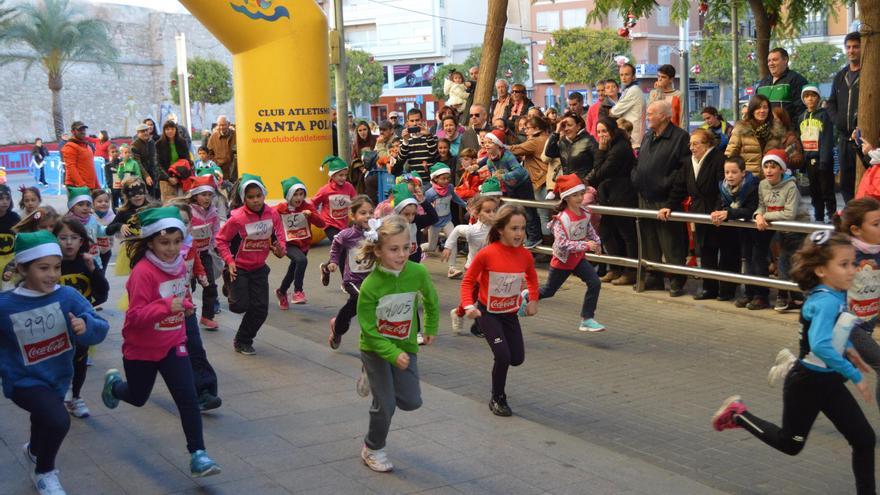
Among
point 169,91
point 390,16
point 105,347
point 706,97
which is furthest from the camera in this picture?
point 390,16

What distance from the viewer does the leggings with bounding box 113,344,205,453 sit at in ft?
19.0

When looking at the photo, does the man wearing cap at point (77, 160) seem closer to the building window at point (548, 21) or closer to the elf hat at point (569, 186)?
the elf hat at point (569, 186)

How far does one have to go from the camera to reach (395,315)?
6082 mm

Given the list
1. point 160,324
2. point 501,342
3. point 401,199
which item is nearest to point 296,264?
point 401,199

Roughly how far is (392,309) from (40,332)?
1.97 m

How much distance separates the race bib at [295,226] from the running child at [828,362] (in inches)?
272

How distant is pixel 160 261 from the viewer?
6117mm

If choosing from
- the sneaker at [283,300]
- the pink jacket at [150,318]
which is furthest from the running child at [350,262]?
the pink jacket at [150,318]

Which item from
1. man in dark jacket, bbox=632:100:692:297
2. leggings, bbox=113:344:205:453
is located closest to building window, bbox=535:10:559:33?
man in dark jacket, bbox=632:100:692:297

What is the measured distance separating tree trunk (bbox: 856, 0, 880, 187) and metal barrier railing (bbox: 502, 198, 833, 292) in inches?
61.6

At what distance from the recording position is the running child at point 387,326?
600 centimetres

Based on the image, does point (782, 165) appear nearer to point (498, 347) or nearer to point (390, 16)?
point (498, 347)

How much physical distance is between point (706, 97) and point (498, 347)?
59968mm

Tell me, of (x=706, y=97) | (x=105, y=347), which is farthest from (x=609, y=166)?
(x=706, y=97)
